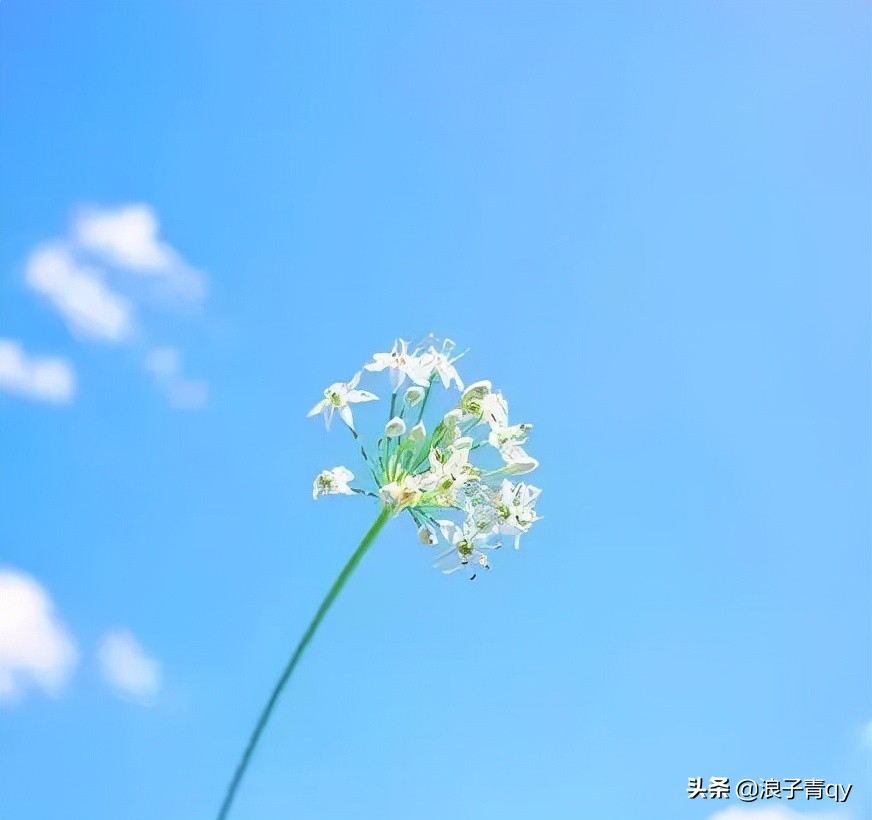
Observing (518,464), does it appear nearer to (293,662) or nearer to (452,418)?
(452,418)

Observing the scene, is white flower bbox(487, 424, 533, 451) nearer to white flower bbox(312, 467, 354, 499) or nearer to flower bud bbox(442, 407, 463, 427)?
flower bud bbox(442, 407, 463, 427)

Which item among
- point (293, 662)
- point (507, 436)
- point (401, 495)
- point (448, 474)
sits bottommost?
point (293, 662)

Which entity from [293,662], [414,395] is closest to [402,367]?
[414,395]

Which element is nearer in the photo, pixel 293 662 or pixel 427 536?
pixel 293 662

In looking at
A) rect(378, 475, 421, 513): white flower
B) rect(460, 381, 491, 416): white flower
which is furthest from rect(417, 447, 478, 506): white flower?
rect(460, 381, 491, 416): white flower

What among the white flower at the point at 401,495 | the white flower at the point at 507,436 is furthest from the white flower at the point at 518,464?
the white flower at the point at 401,495

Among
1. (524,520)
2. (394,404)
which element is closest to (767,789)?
(524,520)

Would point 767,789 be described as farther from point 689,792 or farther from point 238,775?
point 238,775
